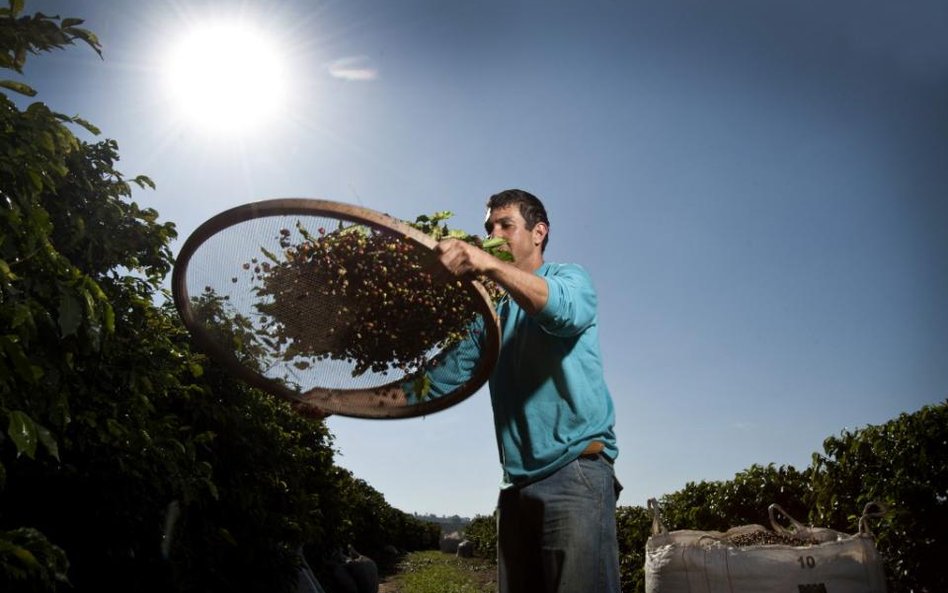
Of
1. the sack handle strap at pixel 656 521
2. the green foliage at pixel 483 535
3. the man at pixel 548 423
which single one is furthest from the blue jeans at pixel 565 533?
the green foliage at pixel 483 535

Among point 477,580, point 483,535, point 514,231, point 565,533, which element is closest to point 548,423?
point 565,533

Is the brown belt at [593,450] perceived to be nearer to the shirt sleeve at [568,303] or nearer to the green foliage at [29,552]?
the shirt sleeve at [568,303]

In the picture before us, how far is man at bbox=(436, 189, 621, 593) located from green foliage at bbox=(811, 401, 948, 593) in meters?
3.60

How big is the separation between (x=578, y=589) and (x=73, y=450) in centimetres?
477

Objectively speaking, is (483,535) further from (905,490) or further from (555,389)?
(555,389)

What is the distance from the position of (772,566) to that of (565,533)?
Result: 2216 millimetres

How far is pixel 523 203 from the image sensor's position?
281 cm

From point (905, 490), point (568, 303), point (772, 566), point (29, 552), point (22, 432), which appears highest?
point (568, 303)

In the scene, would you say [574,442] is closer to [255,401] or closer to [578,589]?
[578,589]

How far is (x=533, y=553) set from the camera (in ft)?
8.07

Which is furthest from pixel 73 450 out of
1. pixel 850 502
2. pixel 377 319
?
pixel 850 502

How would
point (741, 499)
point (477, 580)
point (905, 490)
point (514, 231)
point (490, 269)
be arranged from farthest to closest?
point (477, 580)
point (741, 499)
point (905, 490)
point (514, 231)
point (490, 269)

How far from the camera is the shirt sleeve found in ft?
7.53

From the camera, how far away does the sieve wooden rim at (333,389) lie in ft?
7.41
